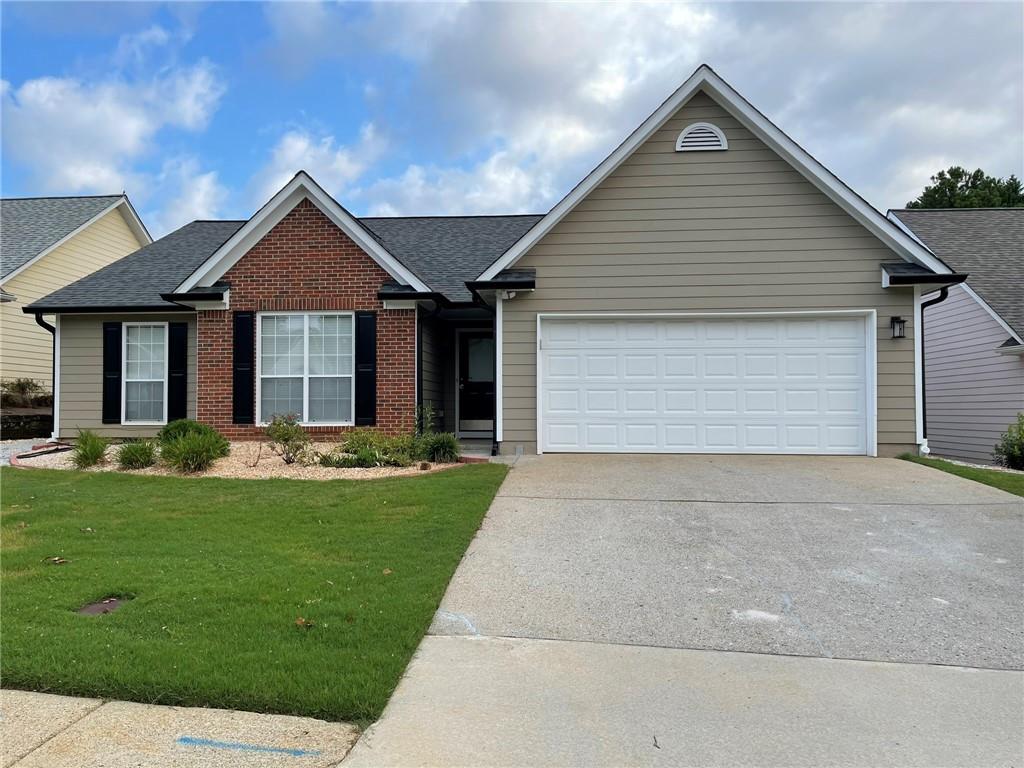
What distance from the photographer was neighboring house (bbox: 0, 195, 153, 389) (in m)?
17.9

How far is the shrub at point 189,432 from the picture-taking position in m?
10.7

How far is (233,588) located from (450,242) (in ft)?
40.6

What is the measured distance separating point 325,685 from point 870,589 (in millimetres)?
4185

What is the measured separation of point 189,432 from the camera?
36.1 feet

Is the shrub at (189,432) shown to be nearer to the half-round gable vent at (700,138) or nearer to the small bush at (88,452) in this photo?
the small bush at (88,452)

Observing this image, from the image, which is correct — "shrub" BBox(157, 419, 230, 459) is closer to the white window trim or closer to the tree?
the white window trim

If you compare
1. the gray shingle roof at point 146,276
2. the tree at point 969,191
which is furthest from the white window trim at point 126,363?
the tree at point 969,191

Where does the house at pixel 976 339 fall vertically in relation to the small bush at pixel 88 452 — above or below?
above

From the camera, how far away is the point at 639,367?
38.0ft

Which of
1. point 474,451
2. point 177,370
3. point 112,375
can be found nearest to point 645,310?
point 474,451

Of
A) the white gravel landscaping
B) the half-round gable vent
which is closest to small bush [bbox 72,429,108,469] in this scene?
the white gravel landscaping

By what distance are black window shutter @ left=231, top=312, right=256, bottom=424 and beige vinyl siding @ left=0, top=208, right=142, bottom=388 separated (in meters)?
9.24

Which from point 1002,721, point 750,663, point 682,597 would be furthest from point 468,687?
point 1002,721

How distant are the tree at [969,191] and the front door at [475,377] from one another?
1393 inches
